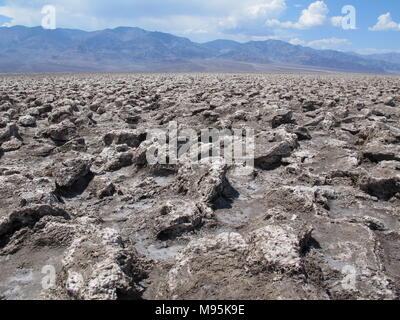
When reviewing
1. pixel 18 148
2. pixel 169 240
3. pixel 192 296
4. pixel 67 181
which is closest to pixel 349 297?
pixel 192 296

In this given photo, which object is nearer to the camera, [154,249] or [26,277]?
[26,277]

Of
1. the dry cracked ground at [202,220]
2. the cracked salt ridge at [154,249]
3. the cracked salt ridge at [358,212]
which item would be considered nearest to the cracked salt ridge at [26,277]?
the dry cracked ground at [202,220]

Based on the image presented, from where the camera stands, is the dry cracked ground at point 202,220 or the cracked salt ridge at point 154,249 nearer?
the dry cracked ground at point 202,220

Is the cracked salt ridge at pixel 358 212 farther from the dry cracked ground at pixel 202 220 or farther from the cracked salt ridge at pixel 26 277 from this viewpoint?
the cracked salt ridge at pixel 26 277

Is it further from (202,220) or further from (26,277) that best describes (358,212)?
(26,277)

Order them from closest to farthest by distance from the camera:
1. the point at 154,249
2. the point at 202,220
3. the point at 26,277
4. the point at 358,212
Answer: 1. the point at 26,277
2. the point at 154,249
3. the point at 202,220
4. the point at 358,212

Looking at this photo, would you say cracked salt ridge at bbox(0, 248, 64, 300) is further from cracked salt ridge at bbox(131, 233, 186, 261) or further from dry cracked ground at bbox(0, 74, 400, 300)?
cracked salt ridge at bbox(131, 233, 186, 261)

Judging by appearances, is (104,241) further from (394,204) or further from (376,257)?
(394,204)

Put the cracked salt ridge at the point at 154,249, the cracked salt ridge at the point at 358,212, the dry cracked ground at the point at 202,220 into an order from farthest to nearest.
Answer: the cracked salt ridge at the point at 358,212 < the cracked salt ridge at the point at 154,249 < the dry cracked ground at the point at 202,220

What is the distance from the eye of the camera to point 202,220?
4.20m

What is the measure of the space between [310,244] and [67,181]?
10.9ft

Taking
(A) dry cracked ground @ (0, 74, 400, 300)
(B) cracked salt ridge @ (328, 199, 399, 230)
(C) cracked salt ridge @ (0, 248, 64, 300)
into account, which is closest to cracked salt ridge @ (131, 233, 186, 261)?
(A) dry cracked ground @ (0, 74, 400, 300)

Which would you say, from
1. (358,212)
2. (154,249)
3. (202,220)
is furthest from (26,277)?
(358,212)

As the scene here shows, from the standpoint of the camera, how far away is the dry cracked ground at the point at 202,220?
290cm
